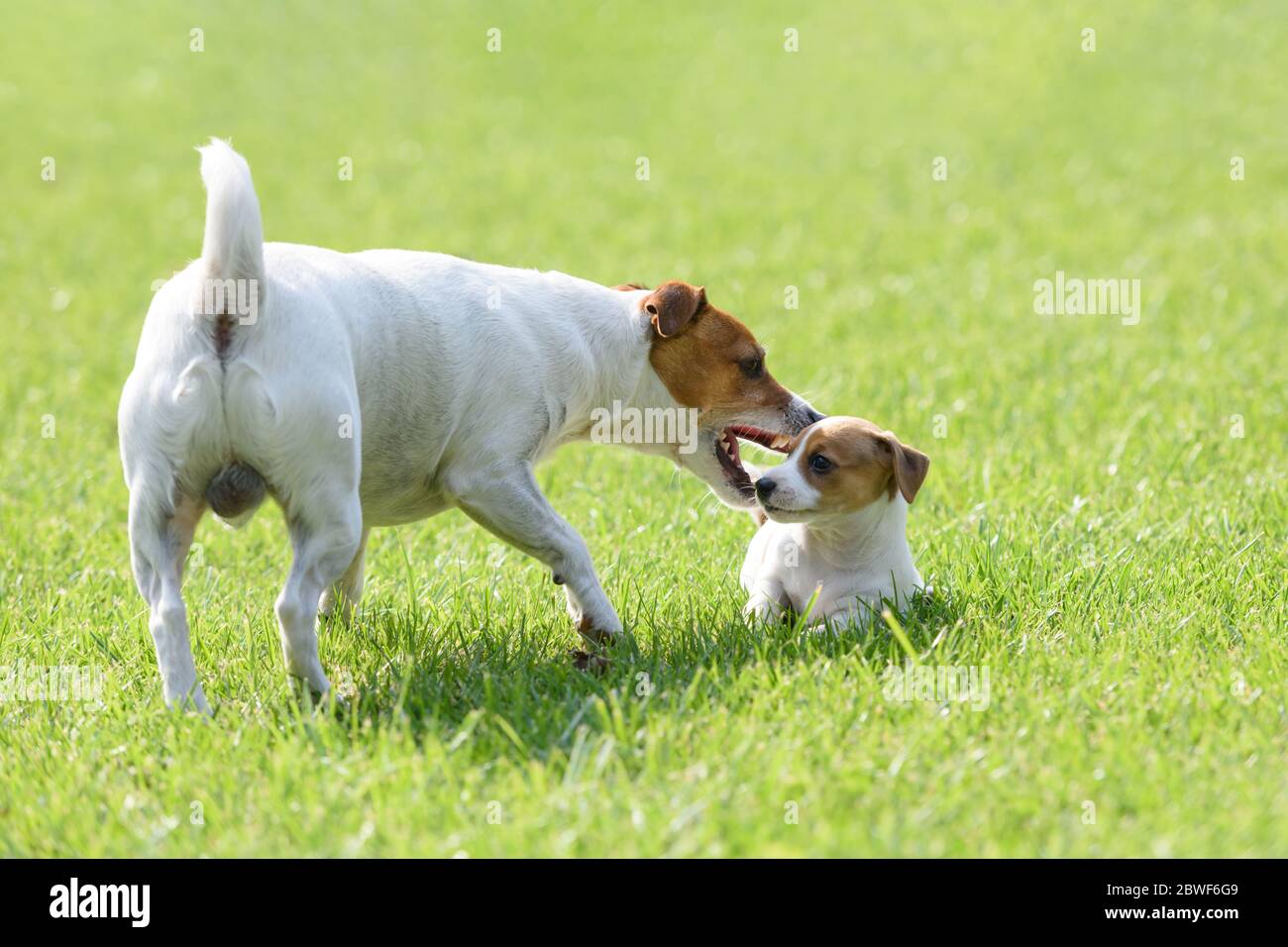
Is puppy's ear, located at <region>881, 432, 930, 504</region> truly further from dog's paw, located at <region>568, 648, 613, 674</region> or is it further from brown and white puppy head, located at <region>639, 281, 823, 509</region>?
dog's paw, located at <region>568, 648, 613, 674</region>

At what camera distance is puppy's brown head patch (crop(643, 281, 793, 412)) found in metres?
5.29

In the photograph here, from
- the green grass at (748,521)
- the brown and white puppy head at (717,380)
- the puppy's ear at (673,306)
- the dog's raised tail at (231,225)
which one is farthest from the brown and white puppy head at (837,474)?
the dog's raised tail at (231,225)

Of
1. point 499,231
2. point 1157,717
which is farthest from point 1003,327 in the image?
point 1157,717

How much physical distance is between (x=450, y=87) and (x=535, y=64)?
4.65 ft

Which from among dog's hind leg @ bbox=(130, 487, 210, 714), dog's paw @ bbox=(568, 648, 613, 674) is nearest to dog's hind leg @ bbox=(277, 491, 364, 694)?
dog's hind leg @ bbox=(130, 487, 210, 714)

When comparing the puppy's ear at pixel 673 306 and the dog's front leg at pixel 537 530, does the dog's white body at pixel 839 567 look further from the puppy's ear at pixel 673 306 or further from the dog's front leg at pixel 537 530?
the puppy's ear at pixel 673 306

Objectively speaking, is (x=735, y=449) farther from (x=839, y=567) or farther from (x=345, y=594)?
(x=345, y=594)

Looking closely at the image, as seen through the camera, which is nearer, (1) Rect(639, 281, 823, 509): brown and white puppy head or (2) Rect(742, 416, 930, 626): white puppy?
(2) Rect(742, 416, 930, 626): white puppy

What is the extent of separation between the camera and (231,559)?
659 cm

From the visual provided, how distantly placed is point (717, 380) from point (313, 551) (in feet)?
5.69

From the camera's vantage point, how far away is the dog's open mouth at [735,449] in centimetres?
544

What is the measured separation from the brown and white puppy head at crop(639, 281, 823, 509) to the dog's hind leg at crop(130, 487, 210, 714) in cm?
179

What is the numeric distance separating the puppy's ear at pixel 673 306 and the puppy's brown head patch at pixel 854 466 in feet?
1.93

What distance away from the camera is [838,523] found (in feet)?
16.9
